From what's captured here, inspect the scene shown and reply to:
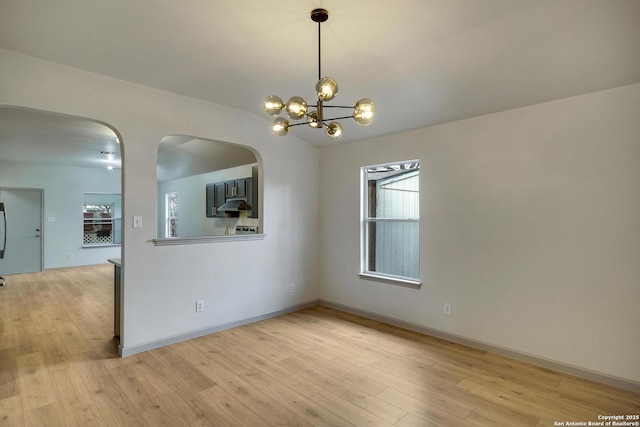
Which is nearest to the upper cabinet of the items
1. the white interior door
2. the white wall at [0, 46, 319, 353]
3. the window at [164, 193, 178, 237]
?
the white wall at [0, 46, 319, 353]

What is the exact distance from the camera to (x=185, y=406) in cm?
234

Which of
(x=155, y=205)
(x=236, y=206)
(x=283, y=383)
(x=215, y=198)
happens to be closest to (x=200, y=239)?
(x=155, y=205)

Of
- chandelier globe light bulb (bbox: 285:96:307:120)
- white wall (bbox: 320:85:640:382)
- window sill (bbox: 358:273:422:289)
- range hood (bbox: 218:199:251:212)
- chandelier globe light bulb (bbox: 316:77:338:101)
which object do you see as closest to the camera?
chandelier globe light bulb (bbox: 316:77:338:101)

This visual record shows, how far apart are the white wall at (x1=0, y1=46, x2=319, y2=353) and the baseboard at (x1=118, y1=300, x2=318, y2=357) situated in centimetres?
3

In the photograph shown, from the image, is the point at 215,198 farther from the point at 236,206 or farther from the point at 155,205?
the point at 155,205

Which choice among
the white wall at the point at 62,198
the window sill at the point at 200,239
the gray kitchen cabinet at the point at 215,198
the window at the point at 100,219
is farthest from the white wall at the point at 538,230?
the window at the point at 100,219

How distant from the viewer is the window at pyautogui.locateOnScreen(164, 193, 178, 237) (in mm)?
9453

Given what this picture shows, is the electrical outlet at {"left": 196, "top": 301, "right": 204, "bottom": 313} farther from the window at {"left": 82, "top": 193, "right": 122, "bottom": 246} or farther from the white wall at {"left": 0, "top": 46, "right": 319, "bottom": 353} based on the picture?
the window at {"left": 82, "top": 193, "right": 122, "bottom": 246}

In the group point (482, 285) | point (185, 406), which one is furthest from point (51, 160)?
point (482, 285)

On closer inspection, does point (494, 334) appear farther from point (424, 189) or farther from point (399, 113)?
point (399, 113)

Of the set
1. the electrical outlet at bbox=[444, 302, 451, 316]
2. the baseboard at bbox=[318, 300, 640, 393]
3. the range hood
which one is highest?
the range hood

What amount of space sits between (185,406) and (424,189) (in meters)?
3.09

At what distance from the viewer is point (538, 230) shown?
2.96 m

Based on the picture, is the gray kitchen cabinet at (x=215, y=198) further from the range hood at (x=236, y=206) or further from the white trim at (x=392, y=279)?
the white trim at (x=392, y=279)
